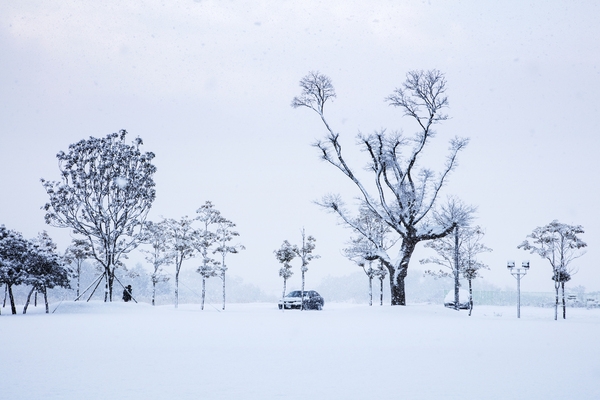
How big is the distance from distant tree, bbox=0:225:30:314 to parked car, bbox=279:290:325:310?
16646 millimetres

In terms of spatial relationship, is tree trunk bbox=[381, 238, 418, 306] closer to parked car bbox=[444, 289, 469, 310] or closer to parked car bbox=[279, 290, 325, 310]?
parked car bbox=[279, 290, 325, 310]

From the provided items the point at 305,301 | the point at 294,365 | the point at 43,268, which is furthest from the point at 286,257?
the point at 294,365

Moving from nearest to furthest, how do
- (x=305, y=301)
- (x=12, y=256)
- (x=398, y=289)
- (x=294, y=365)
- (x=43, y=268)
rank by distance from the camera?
1. (x=294, y=365)
2. (x=12, y=256)
3. (x=43, y=268)
4. (x=398, y=289)
5. (x=305, y=301)

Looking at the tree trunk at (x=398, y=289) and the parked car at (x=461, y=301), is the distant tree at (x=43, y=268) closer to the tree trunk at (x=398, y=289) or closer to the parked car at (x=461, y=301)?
the tree trunk at (x=398, y=289)

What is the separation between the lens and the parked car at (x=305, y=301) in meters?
36.9

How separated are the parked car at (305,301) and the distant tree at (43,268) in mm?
14725

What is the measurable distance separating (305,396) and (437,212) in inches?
1000

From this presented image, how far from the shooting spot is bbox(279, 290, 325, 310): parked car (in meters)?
36.9

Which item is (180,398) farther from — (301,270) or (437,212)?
(301,270)

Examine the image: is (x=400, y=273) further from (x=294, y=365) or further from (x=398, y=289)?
(x=294, y=365)

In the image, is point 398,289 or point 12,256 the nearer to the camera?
point 12,256

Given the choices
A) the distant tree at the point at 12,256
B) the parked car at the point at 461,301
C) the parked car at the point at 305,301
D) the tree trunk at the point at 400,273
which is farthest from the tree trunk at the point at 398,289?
the distant tree at the point at 12,256

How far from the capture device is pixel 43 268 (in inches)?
1078

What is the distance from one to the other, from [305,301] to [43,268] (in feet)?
56.6
